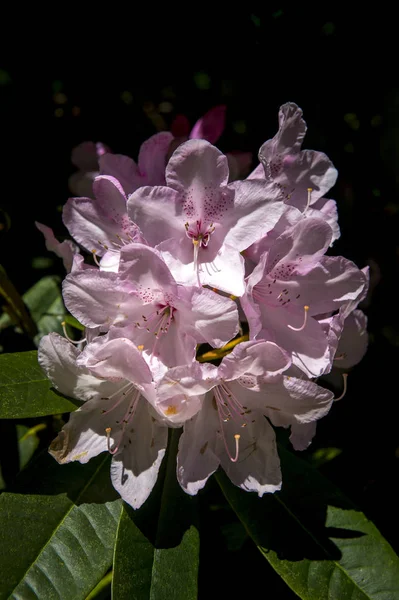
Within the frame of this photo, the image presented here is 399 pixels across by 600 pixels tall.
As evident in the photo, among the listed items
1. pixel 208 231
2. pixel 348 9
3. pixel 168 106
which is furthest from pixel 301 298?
pixel 168 106

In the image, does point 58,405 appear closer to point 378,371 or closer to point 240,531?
point 240,531

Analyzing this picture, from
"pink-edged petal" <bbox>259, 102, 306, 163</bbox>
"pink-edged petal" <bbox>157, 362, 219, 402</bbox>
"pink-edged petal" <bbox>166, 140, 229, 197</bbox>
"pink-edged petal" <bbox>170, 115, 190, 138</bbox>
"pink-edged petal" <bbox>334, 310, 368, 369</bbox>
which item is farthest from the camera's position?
"pink-edged petal" <bbox>170, 115, 190, 138</bbox>

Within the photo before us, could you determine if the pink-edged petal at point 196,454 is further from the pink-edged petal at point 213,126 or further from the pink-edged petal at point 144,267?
the pink-edged petal at point 213,126

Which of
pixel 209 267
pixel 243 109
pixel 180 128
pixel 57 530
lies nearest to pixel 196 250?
pixel 209 267

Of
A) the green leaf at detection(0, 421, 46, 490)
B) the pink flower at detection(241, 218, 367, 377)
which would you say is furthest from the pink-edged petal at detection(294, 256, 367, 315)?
the green leaf at detection(0, 421, 46, 490)

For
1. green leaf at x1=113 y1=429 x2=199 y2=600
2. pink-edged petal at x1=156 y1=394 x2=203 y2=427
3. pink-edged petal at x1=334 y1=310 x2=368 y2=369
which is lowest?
green leaf at x1=113 y1=429 x2=199 y2=600

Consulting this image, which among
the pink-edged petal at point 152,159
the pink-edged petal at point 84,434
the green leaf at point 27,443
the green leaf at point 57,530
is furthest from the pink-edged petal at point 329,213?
the green leaf at point 27,443

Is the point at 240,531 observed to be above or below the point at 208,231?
below

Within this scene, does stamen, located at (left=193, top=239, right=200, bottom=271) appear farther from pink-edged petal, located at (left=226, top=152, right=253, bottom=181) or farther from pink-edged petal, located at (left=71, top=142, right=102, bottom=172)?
pink-edged petal, located at (left=71, top=142, right=102, bottom=172)
